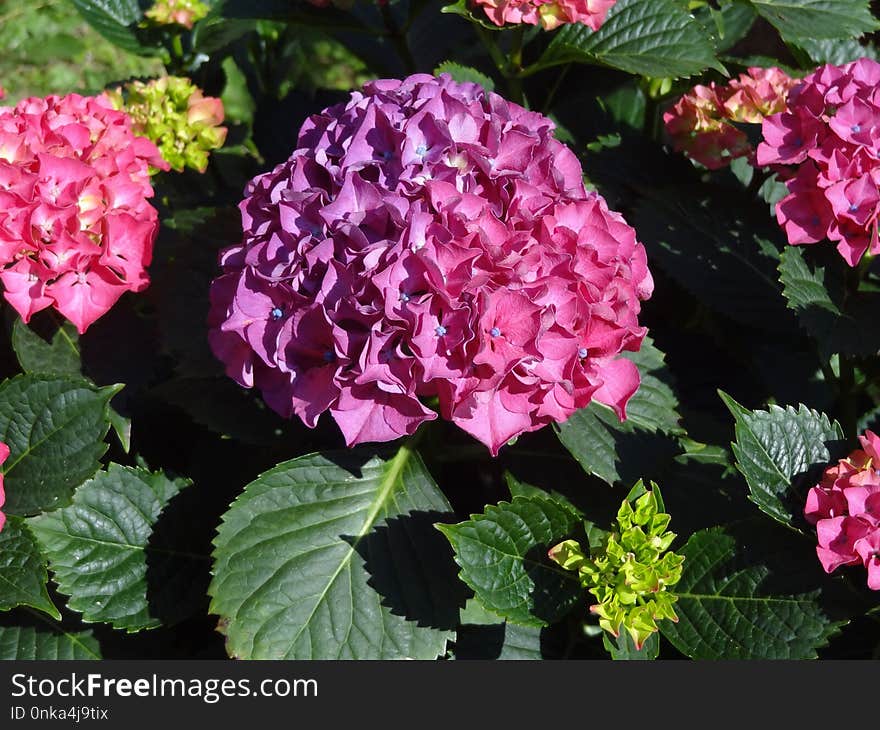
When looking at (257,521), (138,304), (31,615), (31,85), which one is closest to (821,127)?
(257,521)

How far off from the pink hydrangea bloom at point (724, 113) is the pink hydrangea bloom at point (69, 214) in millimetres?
1209

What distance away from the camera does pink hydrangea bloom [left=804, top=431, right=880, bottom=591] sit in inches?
62.3

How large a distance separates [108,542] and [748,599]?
1.14m

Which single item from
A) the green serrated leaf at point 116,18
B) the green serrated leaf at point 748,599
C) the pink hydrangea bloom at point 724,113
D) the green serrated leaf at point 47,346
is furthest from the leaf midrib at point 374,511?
the green serrated leaf at point 116,18

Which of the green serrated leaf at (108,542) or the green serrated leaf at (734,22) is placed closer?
the green serrated leaf at (108,542)

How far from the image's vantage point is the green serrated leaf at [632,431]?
5.92ft

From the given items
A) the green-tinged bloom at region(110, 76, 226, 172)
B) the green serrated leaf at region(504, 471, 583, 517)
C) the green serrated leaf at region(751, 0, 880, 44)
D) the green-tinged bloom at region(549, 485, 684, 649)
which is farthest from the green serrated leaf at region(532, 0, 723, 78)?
the green-tinged bloom at region(549, 485, 684, 649)

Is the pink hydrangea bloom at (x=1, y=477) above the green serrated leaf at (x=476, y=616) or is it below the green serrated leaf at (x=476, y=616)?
above

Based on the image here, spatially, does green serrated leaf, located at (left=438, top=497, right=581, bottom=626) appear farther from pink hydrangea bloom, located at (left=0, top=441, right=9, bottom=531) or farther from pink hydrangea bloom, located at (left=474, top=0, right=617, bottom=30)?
pink hydrangea bloom, located at (left=474, top=0, right=617, bottom=30)

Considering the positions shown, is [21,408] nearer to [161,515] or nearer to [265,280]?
[161,515]

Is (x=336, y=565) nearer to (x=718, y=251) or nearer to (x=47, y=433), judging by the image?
(x=47, y=433)

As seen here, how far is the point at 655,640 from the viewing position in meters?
1.69

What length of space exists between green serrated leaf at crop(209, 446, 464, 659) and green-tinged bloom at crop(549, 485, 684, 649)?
27cm

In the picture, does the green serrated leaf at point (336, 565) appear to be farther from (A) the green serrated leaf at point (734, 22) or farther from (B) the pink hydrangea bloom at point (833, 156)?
(A) the green serrated leaf at point (734, 22)
